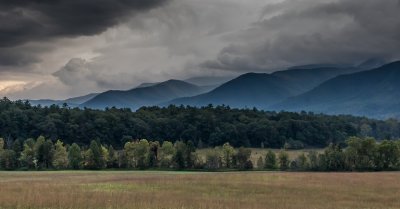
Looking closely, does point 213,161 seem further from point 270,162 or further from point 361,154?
point 361,154

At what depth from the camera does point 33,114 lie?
589ft

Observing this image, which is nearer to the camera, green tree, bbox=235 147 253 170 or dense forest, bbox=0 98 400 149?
green tree, bbox=235 147 253 170

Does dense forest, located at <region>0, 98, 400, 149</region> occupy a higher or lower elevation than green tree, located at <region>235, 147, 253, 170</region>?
higher

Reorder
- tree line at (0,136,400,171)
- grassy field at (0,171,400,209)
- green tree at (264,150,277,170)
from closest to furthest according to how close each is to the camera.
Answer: grassy field at (0,171,400,209) → green tree at (264,150,277,170) → tree line at (0,136,400,171)

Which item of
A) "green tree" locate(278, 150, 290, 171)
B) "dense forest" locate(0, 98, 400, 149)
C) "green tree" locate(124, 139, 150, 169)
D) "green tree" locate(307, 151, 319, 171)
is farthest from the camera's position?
"dense forest" locate(0, 98, 400, 149)

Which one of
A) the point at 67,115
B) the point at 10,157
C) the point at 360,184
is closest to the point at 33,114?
the point at 67,115

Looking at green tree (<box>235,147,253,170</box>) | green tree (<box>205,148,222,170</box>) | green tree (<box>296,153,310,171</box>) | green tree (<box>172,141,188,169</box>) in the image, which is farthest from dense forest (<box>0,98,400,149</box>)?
green tree (<box>296,153,310,171</box>)

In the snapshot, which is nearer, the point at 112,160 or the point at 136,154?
the point at 112,160

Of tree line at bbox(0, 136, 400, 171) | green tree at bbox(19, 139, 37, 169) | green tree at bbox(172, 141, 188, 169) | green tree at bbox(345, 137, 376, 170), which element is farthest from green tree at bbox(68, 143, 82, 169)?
green tree at bbox(345, 137, 376, 170)

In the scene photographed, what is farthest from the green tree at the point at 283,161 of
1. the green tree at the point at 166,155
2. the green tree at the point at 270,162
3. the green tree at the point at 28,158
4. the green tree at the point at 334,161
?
the green tree at the point at 28,158

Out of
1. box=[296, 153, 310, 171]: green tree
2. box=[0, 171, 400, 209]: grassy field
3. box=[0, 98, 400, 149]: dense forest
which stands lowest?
box=[296, 153, 310, 171]: green tree

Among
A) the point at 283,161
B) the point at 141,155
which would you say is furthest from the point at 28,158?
the point at 283,161

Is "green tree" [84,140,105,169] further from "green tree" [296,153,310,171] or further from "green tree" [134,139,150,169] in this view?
"green tree" [296,153,310,171]

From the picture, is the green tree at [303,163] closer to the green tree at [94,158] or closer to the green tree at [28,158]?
the green tree at [94,158]
